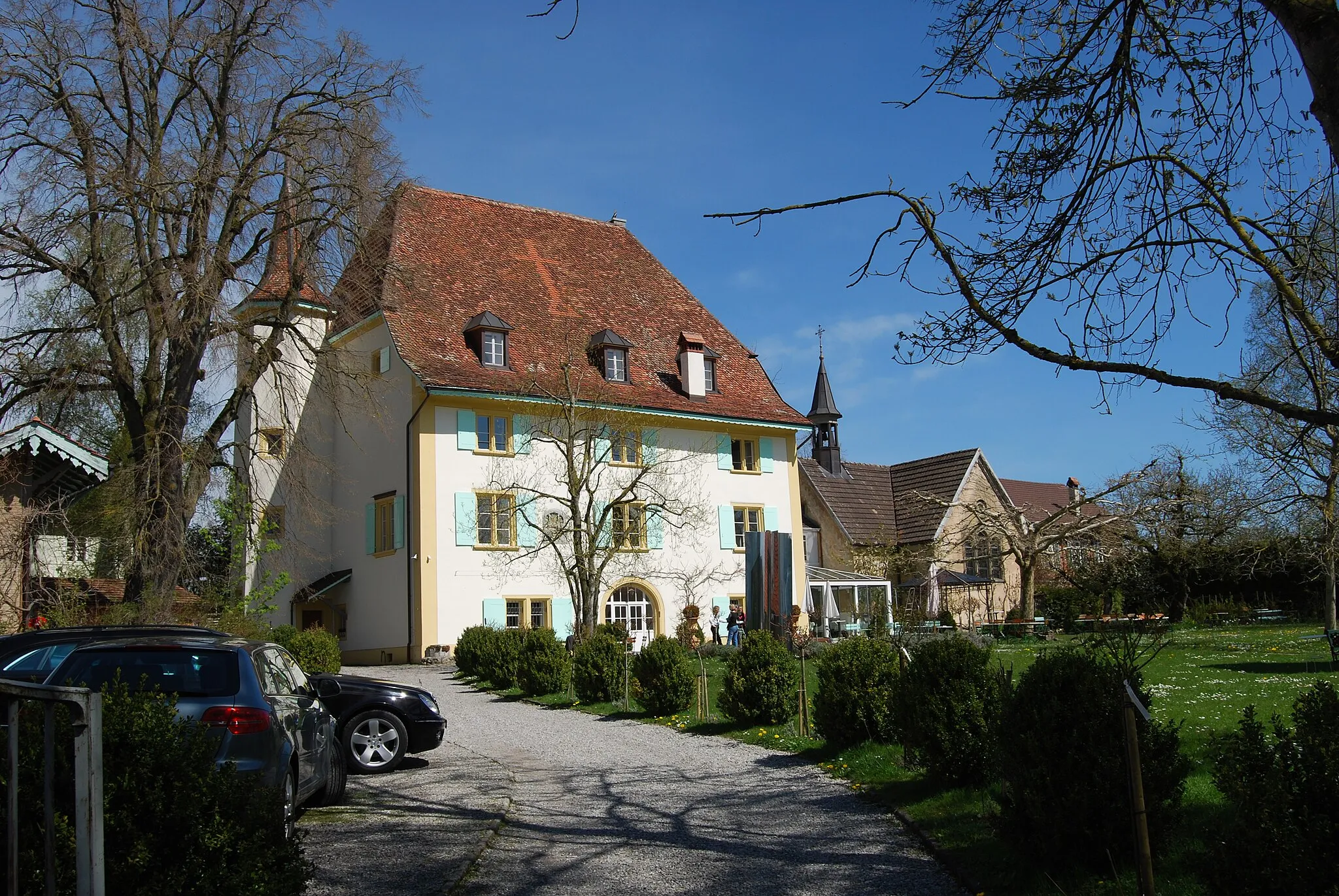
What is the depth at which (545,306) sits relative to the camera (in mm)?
38844

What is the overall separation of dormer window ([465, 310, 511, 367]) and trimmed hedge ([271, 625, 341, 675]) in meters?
15.5

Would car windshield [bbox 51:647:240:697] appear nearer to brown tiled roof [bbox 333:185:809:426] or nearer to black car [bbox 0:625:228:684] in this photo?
black car [bbox 0:625:228:684]

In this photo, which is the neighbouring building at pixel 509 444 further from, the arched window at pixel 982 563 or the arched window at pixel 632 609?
the arched window at pixel 982 563

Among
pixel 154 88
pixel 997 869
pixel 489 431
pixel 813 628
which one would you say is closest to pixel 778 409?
pixel 813 628

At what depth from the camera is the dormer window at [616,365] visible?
37.8m

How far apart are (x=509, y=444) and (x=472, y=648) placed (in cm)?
1114

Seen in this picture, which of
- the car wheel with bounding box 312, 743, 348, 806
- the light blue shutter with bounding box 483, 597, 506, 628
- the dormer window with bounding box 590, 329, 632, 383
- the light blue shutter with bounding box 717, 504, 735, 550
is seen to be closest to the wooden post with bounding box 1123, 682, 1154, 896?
the car wheel with bounding box 312, 743, 348, 806

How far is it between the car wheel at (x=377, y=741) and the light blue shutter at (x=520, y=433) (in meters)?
21.9

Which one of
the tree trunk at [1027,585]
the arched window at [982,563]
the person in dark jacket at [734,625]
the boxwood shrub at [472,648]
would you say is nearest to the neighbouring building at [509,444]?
the person in dark jacket at [734,625]

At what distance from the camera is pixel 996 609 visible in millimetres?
50750

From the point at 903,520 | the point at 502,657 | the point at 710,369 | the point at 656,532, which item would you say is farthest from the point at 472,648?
the point at 903,520

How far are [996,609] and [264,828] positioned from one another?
48.7m

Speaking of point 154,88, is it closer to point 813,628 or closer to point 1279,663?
point 1279,663

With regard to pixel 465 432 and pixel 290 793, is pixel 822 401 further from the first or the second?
pixel 290 793
